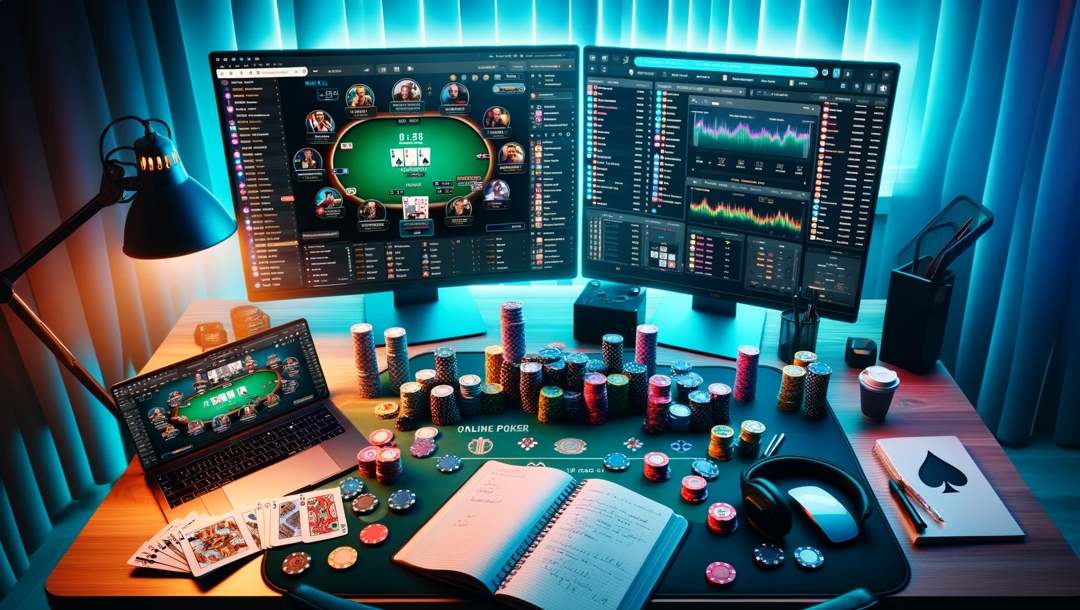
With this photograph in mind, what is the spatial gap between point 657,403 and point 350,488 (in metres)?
0.54

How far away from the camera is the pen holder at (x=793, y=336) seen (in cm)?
171

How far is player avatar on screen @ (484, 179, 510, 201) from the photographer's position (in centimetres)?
178

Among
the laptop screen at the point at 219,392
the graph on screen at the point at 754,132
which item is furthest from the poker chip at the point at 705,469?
the laptop screen at the point at 219,392

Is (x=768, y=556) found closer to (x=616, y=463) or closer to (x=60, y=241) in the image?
(x=616, y=463)

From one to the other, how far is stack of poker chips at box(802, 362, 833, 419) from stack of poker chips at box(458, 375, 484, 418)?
1.95ft

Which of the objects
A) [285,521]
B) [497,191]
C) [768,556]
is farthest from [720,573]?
[497,191]

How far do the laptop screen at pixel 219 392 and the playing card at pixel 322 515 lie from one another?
0.24 meters

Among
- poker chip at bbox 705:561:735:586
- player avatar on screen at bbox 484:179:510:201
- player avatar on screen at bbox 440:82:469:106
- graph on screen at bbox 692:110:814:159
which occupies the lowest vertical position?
poker chip at bbox 705:561:735:586

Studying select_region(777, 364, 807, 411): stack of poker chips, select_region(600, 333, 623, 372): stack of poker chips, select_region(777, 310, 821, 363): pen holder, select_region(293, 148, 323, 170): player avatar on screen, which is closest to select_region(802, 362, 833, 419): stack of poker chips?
select_region(777, 364, 807, 411): stack of poker chips

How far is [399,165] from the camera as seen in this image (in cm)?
173

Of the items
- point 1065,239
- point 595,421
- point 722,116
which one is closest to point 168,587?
point 595,421

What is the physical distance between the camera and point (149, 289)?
237 centimetres

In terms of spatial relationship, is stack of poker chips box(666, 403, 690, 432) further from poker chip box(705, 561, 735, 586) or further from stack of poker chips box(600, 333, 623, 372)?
poker chip box(705, 561, 735, 586)

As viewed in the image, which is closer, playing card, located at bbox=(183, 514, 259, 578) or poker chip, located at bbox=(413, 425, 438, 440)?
playing card, located at bbox=(183, 514, 259, 578)
